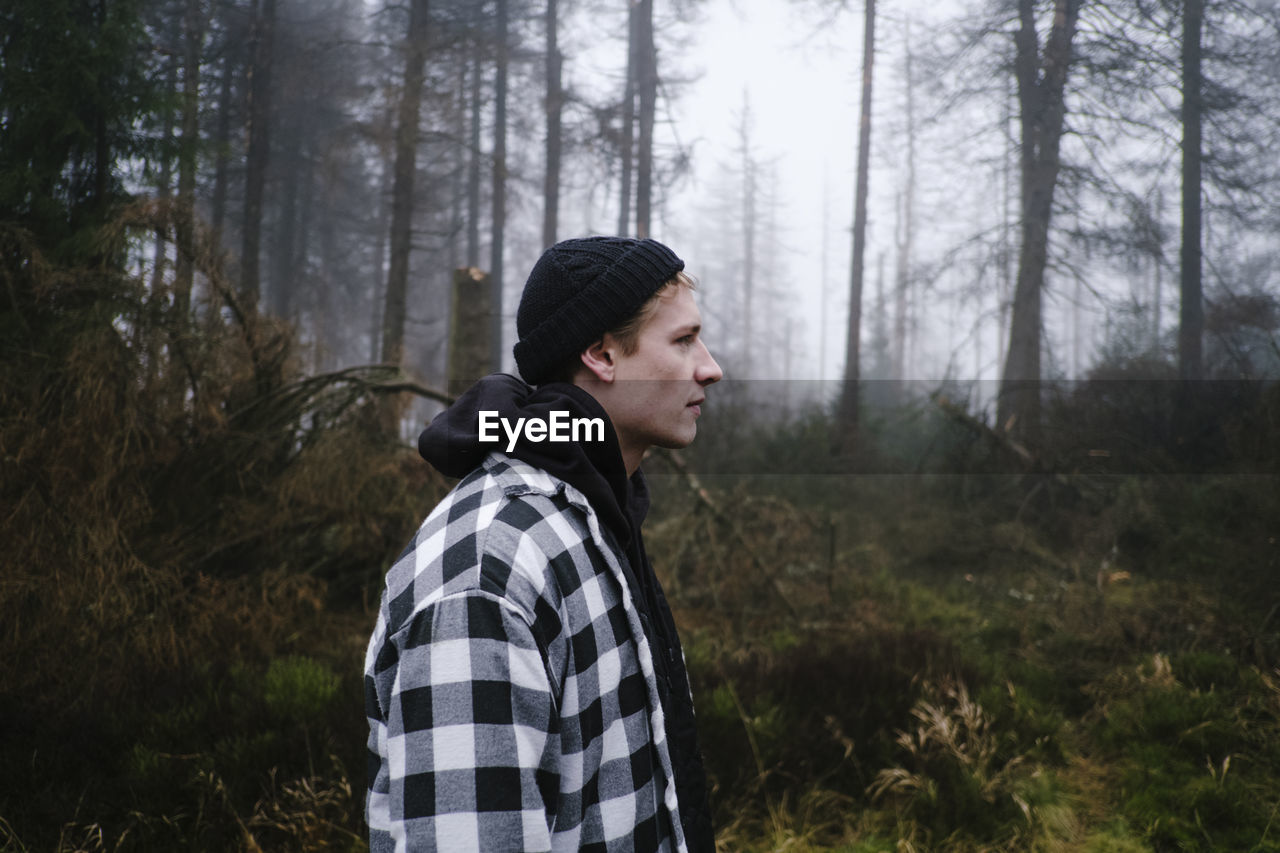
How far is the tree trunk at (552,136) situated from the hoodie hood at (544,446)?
1638 centimetres

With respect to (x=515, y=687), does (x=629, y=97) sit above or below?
above

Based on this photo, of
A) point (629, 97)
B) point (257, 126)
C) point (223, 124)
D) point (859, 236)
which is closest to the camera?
point (257, 126)

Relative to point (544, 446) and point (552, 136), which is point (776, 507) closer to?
point (544, 446)

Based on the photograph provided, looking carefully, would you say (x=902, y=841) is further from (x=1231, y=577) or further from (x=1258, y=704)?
(x=1231, y=577)

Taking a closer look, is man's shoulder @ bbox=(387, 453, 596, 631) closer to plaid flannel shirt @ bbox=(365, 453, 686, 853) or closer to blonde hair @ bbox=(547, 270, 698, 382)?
plaid flannel shirt @ bbox=(365, 453, 686, 853)

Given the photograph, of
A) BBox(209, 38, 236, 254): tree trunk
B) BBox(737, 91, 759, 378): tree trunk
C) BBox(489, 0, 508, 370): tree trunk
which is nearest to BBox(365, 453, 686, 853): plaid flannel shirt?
BBox(209, 38, 236, 254): tree trunk

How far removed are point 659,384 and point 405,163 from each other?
522 inches

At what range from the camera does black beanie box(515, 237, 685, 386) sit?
1691 millimetres

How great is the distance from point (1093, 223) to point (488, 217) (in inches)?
678

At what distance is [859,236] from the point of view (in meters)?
15.9

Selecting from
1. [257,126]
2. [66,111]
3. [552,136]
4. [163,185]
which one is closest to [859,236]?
[552,136]

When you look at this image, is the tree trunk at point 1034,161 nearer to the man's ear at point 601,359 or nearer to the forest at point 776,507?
the forest at point 776,507

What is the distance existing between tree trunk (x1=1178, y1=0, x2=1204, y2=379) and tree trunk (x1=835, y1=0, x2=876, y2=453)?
A: 484 cm

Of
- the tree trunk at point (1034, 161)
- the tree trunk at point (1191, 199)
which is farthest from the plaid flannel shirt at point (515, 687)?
the tree trunk at point (1191, 199)
